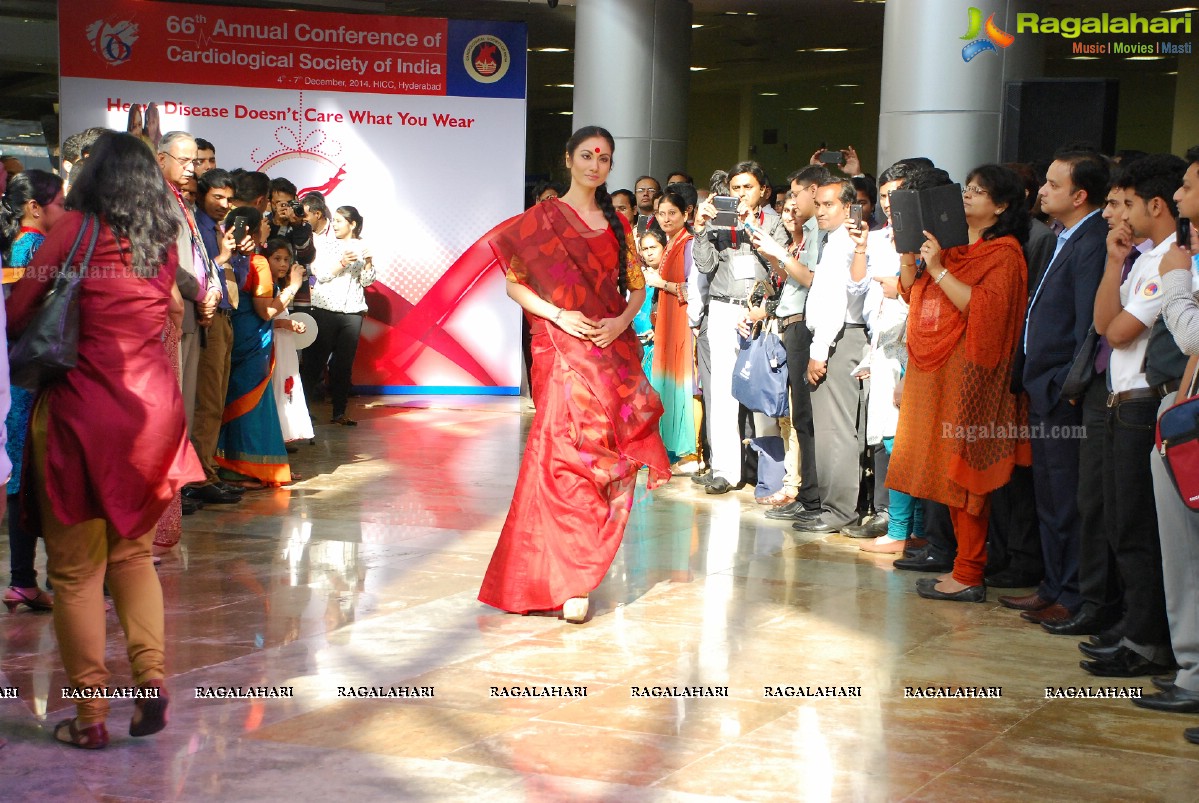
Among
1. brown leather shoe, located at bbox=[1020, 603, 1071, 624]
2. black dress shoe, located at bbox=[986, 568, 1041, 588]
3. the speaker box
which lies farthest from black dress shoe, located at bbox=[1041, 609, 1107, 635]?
the speaker box

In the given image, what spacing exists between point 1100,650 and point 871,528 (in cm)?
189

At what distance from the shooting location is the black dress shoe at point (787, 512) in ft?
21.0

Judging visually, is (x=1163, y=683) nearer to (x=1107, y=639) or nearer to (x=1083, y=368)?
(x=1107, y=639)

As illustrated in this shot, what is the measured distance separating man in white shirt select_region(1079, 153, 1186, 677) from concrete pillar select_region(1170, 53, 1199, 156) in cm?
1219

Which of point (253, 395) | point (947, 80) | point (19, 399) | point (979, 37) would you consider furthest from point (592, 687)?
point (979, 37)

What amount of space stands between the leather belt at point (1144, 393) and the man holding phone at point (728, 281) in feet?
8.09

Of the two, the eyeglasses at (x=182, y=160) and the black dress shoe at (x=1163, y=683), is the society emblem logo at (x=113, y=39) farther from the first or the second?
the black dress shoe at (x=1163, y=683)

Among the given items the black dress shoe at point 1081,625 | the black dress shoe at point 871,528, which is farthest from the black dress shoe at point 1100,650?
the black dress shoe at point 871,528

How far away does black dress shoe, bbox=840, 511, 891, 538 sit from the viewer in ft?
19.7

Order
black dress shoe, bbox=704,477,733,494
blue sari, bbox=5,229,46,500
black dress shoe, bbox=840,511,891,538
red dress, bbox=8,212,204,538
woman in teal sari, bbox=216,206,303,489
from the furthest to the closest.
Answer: black dress shoe, bbox=704,477,733,494, woman in teal sari, bbox=216,206,303,489, black dress shoe, bbox=840,511,891,538, blue sari, bbox=5,229,46,500, red dress, bbox=8,212,204,538

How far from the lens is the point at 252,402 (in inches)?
273

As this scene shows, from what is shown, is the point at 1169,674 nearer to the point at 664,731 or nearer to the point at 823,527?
the point at 664,731

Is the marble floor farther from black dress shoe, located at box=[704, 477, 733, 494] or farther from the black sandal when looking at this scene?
black dress shoe, located at box=[704, 477, 733, 494]

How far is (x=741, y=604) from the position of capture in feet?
15.8
